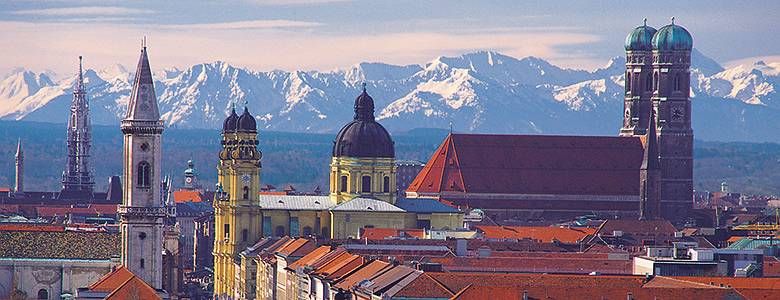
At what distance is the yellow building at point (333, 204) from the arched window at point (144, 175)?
5312 cm

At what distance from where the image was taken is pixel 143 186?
127812 mm

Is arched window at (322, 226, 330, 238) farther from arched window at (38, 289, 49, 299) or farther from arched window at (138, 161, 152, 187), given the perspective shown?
arched window at (138, 161, 152, 187)

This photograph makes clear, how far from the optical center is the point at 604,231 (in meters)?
176

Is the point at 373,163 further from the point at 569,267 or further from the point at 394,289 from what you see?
the point at 394,289

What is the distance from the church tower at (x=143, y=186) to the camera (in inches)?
4993

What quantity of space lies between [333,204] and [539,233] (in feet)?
51.9

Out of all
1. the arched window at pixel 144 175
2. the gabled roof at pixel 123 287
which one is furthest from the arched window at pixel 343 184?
the gabled roof at pixel 123 287

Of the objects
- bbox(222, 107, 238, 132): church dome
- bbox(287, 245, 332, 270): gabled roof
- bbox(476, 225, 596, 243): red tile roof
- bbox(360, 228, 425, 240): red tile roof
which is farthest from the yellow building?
bbox(287, 245, 332, 270): gabled roof

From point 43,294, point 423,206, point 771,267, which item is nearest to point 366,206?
point 423,206

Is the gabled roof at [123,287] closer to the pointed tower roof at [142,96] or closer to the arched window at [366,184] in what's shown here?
the pointed tower roof at [142,96]

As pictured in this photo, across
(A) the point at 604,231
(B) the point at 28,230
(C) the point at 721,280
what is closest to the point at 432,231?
(A) the point at 604,231

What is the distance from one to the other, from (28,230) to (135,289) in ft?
110

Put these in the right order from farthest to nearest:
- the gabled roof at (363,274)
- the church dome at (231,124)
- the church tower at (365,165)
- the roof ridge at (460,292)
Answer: the church dome at (231,124) → the church tower at (365,165) → the gabled roof at (363,274) → the roof ridge at (460,292)

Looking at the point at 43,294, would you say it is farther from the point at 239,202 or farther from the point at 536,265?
the point at 239,202
